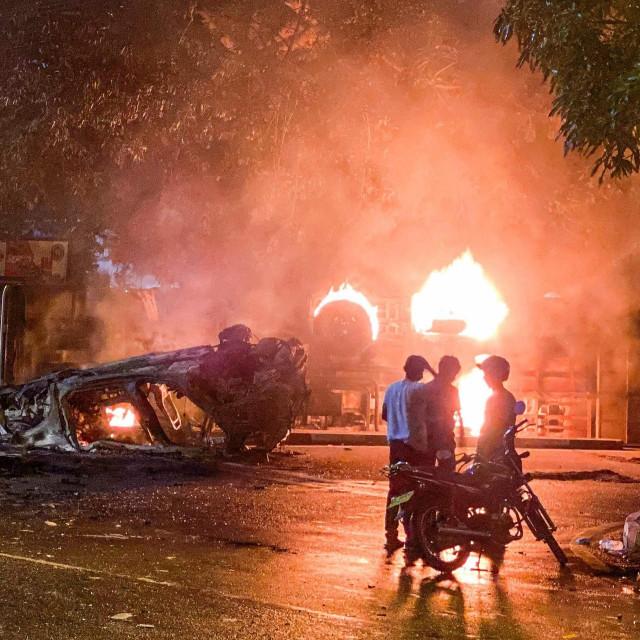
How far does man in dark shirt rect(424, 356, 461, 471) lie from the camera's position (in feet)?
24.9

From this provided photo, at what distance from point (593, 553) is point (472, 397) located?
13817 mm

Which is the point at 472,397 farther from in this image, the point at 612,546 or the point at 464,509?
the point at 464,509

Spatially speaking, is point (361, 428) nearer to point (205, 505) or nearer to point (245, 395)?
point (245, 395)

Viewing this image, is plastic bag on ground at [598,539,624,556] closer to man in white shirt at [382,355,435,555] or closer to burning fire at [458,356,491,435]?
man in white shirt at [382,355,435,555]

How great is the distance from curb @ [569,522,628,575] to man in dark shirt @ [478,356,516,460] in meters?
1.14

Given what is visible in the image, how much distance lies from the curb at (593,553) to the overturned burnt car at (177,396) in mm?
5459

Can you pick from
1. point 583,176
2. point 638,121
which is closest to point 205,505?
point 638,121

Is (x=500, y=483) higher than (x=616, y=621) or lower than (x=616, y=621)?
higher

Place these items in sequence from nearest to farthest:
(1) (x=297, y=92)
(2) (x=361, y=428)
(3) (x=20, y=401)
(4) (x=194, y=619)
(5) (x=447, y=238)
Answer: (4) (x=194, y=619)
(3) (x=20, y=401)
(1) (x=297, y=92)
(2) (x=361, y=428)
(5) (x=447, y=238)

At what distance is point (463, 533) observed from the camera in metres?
6.44

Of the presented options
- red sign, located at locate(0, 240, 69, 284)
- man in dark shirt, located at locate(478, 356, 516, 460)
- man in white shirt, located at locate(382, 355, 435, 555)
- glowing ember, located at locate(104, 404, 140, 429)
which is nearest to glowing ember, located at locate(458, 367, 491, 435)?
glowing ember, located at locate(104, 404, 140, 429)

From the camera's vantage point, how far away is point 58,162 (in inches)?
753

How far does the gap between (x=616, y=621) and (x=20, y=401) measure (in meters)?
10.9

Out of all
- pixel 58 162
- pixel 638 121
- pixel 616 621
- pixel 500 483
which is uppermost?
pixel 58 162
